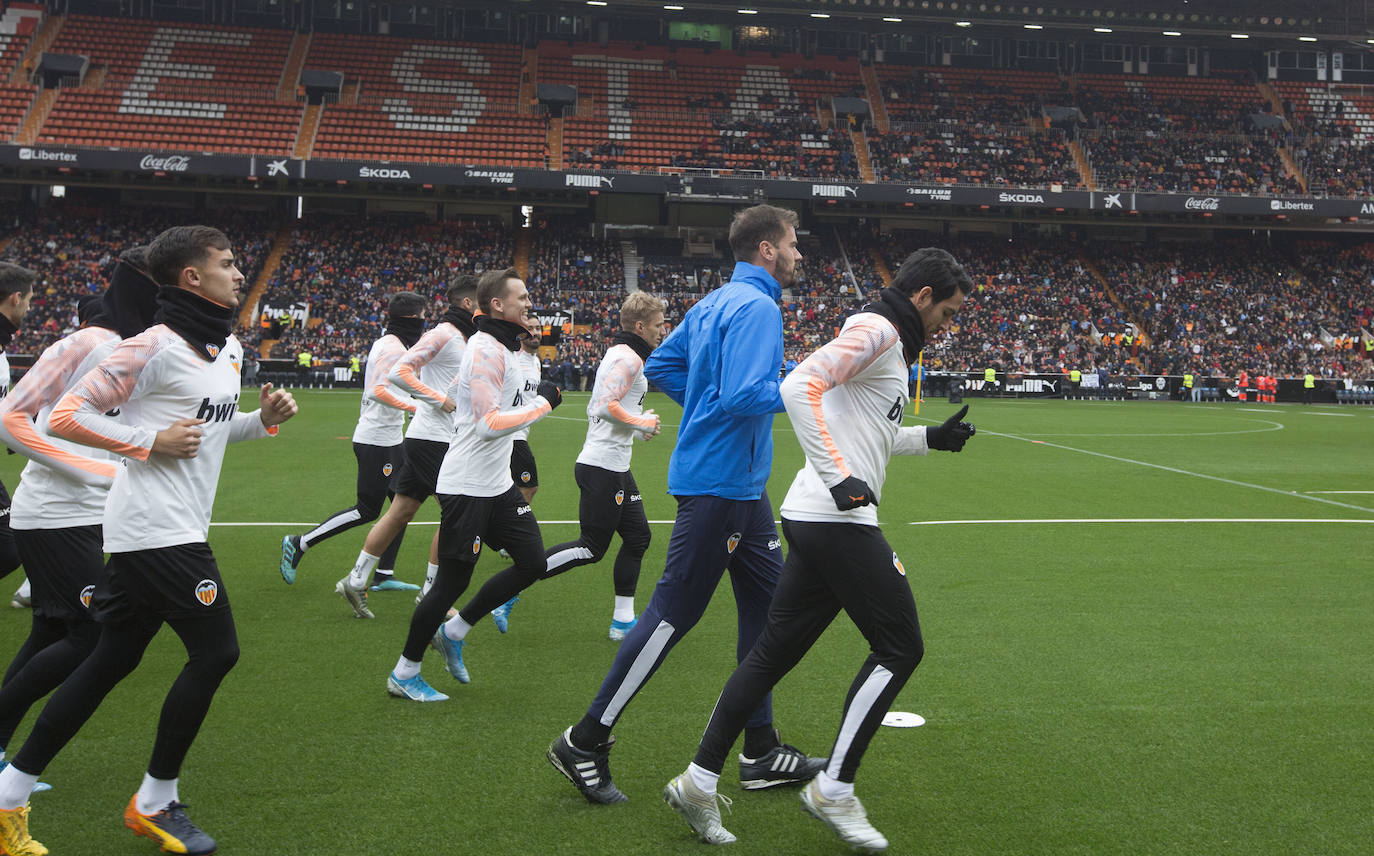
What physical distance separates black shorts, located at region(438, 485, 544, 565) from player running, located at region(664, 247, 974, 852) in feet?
6.64

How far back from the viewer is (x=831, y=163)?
49.0 m

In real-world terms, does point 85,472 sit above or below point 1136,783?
above

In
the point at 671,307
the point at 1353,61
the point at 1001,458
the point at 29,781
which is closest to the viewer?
the point at 29,781

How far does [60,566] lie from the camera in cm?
449

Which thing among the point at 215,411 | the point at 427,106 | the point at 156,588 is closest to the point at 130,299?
the point at 215,411

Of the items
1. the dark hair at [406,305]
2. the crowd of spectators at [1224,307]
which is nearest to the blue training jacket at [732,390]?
the dark hair at [406,305]

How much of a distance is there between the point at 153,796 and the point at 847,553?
2649mm

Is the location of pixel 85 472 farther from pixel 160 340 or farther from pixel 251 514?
pixel 251 514

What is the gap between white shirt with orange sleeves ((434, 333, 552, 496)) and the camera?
17.8ft

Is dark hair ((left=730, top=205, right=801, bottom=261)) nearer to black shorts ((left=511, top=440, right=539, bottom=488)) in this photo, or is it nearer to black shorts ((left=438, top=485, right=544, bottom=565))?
black shorts ((left=438, top=485, right=544, bottom=565))

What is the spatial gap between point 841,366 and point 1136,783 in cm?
224

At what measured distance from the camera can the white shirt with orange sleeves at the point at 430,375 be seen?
7.34 metres

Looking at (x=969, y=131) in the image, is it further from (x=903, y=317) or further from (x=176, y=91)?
(x=903, y=317)

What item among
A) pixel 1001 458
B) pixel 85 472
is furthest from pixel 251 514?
pixel 1001 458
